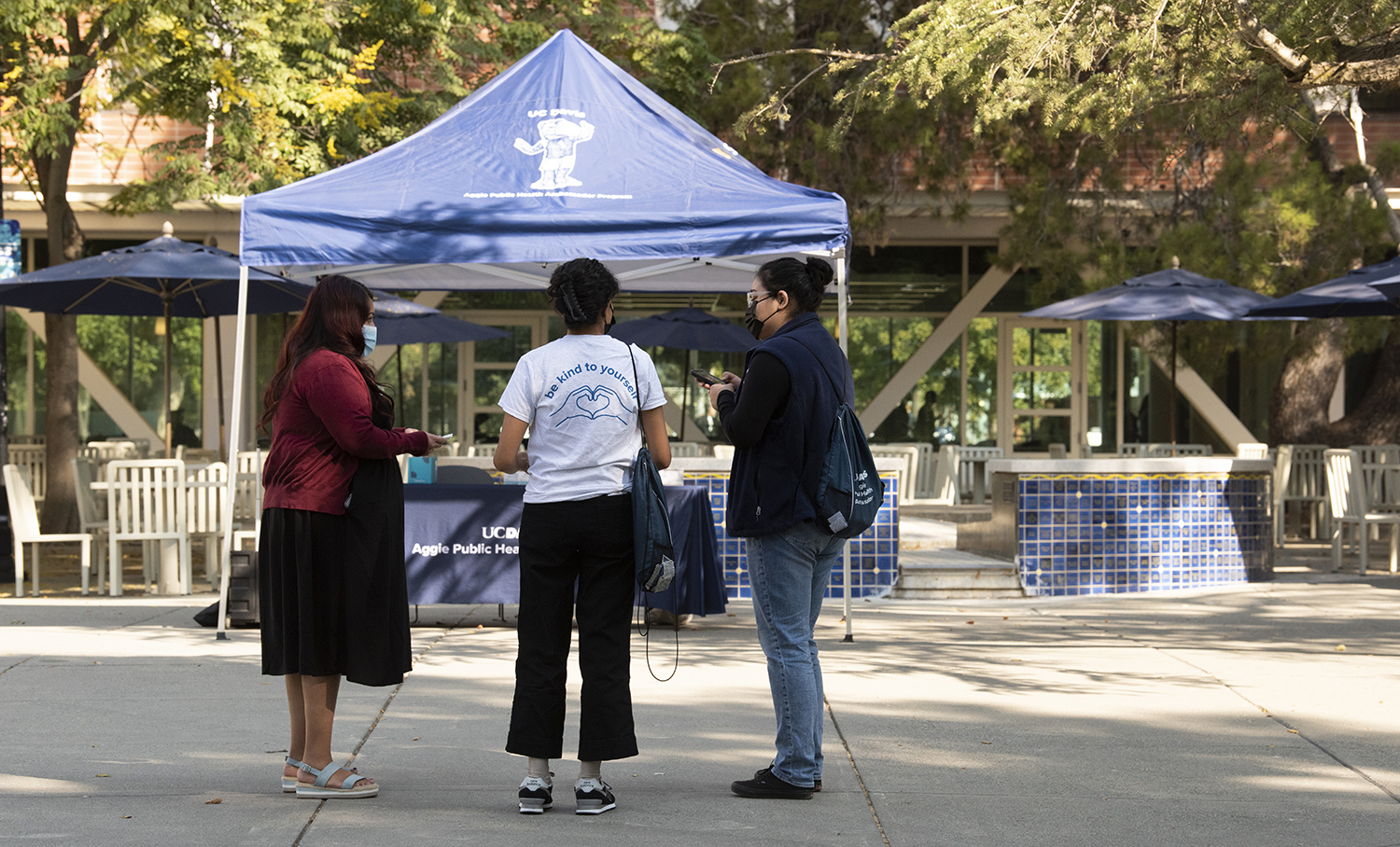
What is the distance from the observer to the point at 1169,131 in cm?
1519

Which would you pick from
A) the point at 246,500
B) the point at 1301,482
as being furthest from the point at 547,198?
the point at 1301,482

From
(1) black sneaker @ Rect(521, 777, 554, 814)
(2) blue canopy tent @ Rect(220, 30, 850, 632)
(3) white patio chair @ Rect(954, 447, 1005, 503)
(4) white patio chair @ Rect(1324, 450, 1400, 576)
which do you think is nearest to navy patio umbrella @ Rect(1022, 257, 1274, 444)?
(4) white patio chair @ Rect(1324, 450, 1400, 576)

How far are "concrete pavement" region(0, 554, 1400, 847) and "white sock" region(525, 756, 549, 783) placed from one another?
0.44ft

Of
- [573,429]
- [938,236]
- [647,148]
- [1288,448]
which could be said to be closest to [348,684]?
[573,429]

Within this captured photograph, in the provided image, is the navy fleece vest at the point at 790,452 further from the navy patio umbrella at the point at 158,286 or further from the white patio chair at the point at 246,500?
the white patio chair at the point at 246,500

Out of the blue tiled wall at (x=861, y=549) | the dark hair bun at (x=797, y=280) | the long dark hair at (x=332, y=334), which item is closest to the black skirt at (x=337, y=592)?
the long dark hair at (x=332, y=334)

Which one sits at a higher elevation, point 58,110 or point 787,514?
point 58,110

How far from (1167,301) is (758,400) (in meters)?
8.63

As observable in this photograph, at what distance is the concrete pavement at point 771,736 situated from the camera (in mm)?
4512

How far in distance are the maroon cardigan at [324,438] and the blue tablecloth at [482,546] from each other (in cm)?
385

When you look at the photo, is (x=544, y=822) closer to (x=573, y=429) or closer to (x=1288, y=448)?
(x=573, y=429)

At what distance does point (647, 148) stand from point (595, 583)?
14.9 feet

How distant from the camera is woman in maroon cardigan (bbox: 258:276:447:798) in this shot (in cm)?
470

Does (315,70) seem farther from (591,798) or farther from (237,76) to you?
(591,798)
